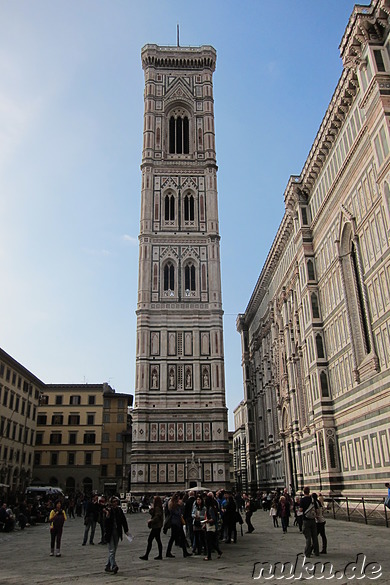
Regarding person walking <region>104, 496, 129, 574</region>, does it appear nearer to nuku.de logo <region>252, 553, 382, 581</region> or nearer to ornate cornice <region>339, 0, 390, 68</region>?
nuku.de logo <region>252, 553, 382, 581</region>

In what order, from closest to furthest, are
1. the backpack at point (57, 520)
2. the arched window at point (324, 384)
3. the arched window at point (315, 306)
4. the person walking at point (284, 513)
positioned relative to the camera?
the backpack at point (57, 520)
the person walking at point (284, 513)
the arched window at point (324, 384)
the arched window at point (315, 306)

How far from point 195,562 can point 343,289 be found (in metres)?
16.7

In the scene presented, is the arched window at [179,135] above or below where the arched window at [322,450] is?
above

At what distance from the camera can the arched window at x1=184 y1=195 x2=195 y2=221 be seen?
171 feet

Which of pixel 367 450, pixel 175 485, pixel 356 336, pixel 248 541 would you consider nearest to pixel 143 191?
pixel 175 485

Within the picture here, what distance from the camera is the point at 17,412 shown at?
44938mm

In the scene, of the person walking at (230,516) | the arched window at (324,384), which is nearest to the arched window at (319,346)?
the arched window at (324,384)

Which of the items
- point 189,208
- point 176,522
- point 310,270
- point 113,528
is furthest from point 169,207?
point 113,528

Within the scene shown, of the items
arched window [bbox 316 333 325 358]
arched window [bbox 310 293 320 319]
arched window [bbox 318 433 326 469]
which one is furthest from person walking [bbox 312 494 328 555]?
arched window [bbox 310 293 320 319]

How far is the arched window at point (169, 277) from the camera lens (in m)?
48.8

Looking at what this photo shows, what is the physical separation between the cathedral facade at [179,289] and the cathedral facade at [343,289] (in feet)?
26.9

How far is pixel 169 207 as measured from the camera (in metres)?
52.1

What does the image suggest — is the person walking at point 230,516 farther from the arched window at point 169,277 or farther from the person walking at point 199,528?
the arched window at point 169,277

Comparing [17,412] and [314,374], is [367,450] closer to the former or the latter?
[314,374]
